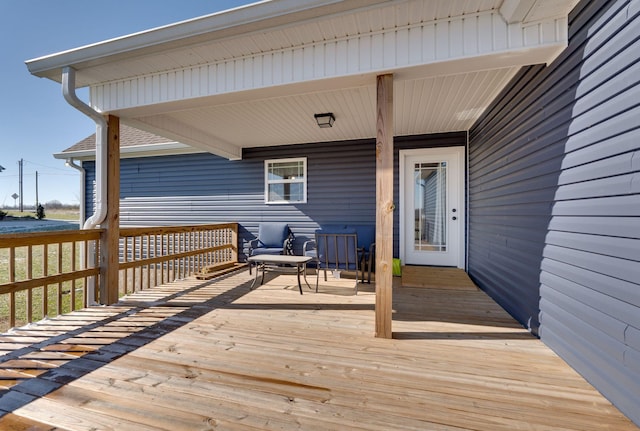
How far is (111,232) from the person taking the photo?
3332 mm

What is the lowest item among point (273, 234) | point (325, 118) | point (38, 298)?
point (38, 298)

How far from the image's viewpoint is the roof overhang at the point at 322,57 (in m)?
2.10

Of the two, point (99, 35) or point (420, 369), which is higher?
point (99, 35)

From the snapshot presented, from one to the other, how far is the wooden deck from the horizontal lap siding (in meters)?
0.26

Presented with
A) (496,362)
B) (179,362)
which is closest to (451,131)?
(496,362)

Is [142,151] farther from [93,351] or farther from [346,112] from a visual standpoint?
[93,351]

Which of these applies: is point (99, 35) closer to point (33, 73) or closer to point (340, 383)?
point (33, 73)

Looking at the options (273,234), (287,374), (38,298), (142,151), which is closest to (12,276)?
(287,374)

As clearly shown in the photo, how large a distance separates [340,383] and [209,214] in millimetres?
5388

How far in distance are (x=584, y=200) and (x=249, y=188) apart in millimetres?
5321

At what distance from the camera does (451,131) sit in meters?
4.89

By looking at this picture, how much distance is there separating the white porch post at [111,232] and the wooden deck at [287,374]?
42cm

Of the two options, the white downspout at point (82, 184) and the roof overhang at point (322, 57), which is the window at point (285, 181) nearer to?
the roof overhang at point (322, 57)

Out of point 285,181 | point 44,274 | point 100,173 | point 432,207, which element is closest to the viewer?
point 44,274
